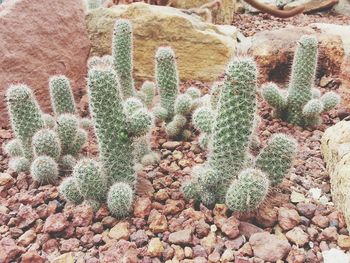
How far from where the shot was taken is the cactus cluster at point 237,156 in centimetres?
242

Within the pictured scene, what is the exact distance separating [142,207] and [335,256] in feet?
3.48

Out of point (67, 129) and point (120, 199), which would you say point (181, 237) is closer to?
point (120, 199)

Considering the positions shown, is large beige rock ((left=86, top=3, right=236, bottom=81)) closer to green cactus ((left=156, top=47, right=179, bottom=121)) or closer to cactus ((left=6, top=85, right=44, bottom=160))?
green cactus ((left=156, top=47, right=179, bottom=121))

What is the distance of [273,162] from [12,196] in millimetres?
1659

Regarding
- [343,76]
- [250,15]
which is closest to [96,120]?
[343,76]

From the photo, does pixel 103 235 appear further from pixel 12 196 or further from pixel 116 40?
pixel 116 40

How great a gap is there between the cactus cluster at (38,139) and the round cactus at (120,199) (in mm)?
564

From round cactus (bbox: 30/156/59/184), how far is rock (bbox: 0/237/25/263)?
1.81 feet

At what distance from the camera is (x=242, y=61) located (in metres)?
2.46

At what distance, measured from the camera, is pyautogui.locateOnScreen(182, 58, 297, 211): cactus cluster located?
2424 millimetres

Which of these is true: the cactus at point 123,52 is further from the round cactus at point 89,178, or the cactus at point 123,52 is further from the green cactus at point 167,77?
the round cactus at point 89,178

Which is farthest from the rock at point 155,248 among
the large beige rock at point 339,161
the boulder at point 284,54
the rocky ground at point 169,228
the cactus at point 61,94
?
the boulder at point 284,54

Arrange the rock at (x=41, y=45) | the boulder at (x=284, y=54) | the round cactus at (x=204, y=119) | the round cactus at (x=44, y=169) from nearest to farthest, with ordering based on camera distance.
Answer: the round cactus at (x=44, y=169), the round cactus at (x=204, y=119), the rock at (x=41, y=45), the boulder at (x=284, y=54)

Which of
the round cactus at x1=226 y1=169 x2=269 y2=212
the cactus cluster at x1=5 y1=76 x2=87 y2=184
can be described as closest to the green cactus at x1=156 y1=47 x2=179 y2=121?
the cactus cluster at x1=5 y1=76 x2=87 y2=184
